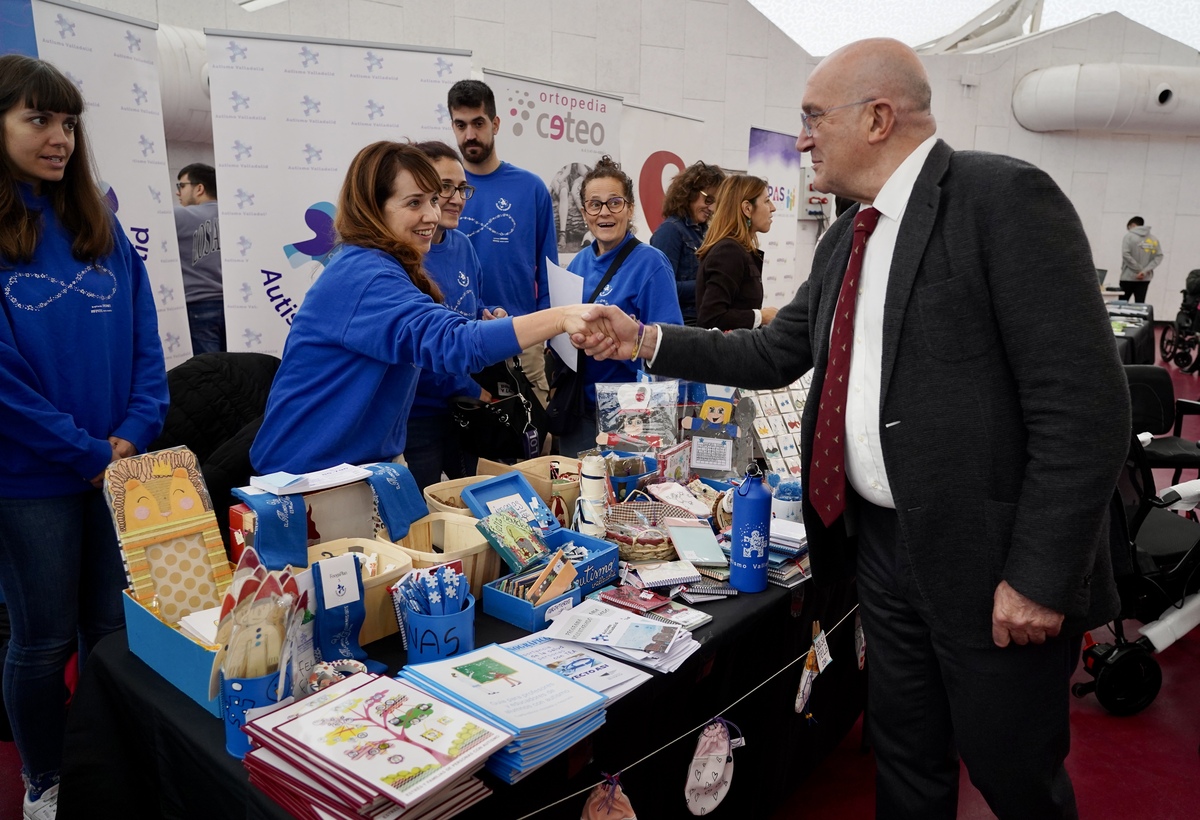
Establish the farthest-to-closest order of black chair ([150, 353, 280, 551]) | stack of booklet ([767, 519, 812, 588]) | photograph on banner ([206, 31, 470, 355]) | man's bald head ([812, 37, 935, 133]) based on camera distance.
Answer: photograph on banner ([206, 31, 470, 355])
black chair ([150, 353, 280, 551])
stack of booklet ([767, 519, 812, 588])
man's bald head ([812, 37, 935, 133])

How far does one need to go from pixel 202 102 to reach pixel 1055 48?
1370 centimetres

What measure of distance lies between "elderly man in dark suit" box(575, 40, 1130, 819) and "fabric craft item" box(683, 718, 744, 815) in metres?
0.32

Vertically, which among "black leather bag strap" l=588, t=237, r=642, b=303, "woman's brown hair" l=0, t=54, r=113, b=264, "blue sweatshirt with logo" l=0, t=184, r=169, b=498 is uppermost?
"woman's brown hair" l=0, t=54, r=113, b=264

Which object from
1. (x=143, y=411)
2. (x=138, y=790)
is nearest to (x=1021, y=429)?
(x=138, y=790)

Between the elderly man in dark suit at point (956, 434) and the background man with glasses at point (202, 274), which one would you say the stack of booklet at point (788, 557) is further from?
the background man with glasses at point (202, 274)

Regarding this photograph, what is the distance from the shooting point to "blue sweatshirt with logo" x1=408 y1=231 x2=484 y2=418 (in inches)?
106

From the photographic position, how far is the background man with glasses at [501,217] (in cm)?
347

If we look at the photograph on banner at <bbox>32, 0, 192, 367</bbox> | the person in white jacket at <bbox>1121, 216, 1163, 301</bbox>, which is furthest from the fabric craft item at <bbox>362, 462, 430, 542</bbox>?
the person in white jacket at <bbox>1121, 216, 1163, 301</bbox>

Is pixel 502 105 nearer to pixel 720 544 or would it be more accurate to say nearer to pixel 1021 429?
pixel 720 544

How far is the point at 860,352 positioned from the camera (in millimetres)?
1529

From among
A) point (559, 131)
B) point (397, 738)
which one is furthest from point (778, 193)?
point (397, 738)

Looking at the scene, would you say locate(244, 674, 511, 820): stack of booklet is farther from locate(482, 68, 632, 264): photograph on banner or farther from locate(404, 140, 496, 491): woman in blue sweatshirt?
locate(482, 68, 632, 264): photograph on banner

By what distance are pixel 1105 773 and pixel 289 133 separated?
418 centimetres

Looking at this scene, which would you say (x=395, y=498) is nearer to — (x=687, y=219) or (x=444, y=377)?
(x=444, y=377)
